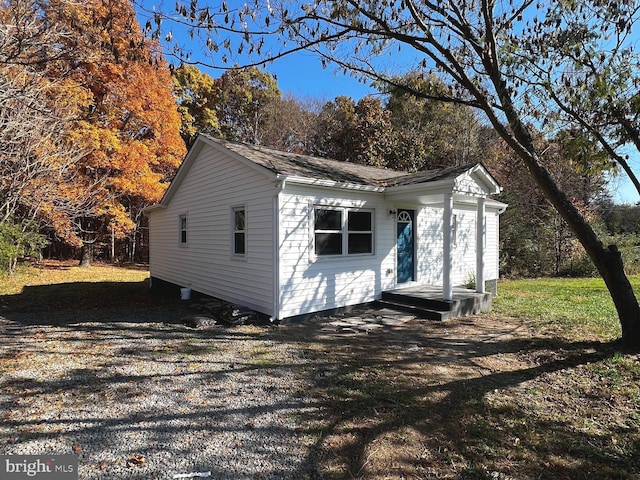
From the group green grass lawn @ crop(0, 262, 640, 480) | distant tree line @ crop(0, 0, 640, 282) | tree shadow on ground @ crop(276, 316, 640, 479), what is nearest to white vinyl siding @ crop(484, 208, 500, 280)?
distant tree line @ crop(0, 0, 640, 282)

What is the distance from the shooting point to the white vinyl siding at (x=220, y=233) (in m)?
7.41

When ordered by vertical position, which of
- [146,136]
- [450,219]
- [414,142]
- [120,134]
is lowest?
[450,219]

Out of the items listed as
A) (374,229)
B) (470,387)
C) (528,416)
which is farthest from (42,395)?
(374,229)

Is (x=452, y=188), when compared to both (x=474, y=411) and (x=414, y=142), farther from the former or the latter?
(x=414, y=142)

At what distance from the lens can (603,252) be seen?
5539mm

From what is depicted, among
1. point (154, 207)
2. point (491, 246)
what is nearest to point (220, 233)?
point (154, 207)

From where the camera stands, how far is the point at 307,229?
7.54m

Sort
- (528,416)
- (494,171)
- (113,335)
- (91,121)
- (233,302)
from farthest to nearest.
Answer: (494,171), (91,121), (233,302), (113,335), (528,416)

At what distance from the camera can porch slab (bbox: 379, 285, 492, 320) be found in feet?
25.8

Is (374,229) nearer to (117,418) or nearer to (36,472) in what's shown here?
(117,418)

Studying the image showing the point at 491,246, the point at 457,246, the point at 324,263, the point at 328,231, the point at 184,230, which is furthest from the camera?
the point at 491,246

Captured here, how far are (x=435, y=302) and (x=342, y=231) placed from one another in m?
2.75

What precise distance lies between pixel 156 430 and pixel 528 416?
3.79 metres

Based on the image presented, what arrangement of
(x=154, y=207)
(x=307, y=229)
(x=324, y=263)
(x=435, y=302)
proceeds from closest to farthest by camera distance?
(x=307, y=229)
(x=324, y=263)
(x=435, y=302)
(x=154, y=207)
